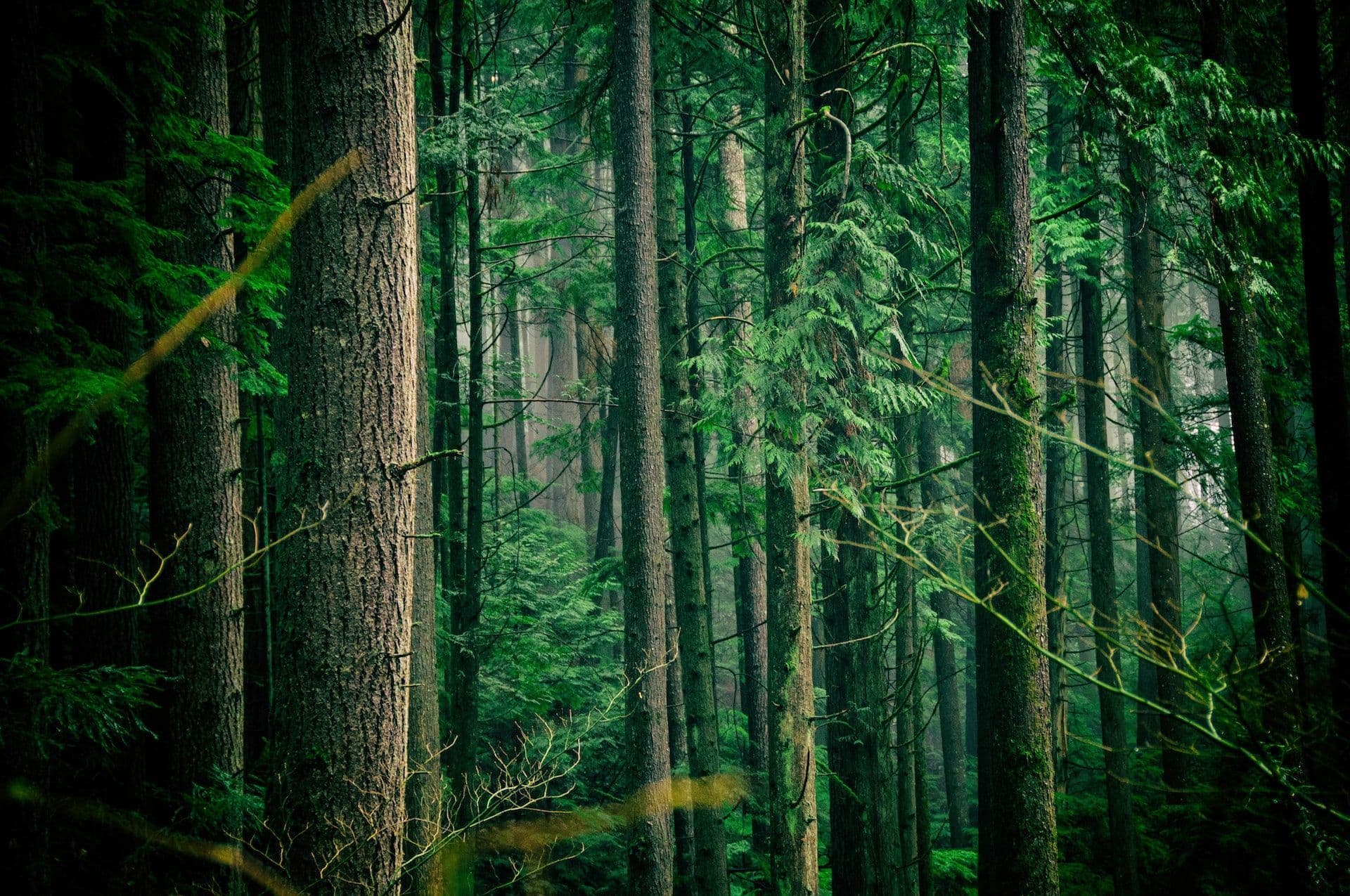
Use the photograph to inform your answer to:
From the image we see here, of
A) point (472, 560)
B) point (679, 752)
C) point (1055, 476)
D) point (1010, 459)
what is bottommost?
point (679, 752)

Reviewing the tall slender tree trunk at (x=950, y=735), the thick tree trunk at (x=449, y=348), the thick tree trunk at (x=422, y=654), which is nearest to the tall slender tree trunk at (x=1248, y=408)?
the tall slender tree trunk at (x=950, y=735)

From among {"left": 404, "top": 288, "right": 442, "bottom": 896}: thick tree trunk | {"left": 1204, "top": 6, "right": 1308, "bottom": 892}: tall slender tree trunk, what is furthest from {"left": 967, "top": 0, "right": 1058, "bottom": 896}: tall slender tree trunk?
{"left": 404, "top": 288, "right": 442, "bottom": 896}: thick tree trunk

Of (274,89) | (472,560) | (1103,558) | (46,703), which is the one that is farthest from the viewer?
(1103,558)

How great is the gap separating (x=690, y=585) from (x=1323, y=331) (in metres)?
6.38

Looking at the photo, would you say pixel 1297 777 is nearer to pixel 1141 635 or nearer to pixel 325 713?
pixel 1141 635

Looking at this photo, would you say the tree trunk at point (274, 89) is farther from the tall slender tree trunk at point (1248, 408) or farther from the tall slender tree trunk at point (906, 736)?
the tall slender tree trunk at point (1248, 408)

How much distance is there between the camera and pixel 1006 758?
18.0ft

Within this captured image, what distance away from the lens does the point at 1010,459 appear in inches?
225

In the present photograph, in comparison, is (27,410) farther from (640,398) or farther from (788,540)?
(788,540)

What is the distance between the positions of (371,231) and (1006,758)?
566 cm

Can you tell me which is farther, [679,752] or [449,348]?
[679,752]

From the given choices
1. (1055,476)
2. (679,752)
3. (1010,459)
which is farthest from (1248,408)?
(679,752)

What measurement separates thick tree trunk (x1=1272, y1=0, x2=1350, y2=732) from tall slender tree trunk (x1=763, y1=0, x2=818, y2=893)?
375 centimetres

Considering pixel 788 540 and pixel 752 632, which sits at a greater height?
pixel 788 540
